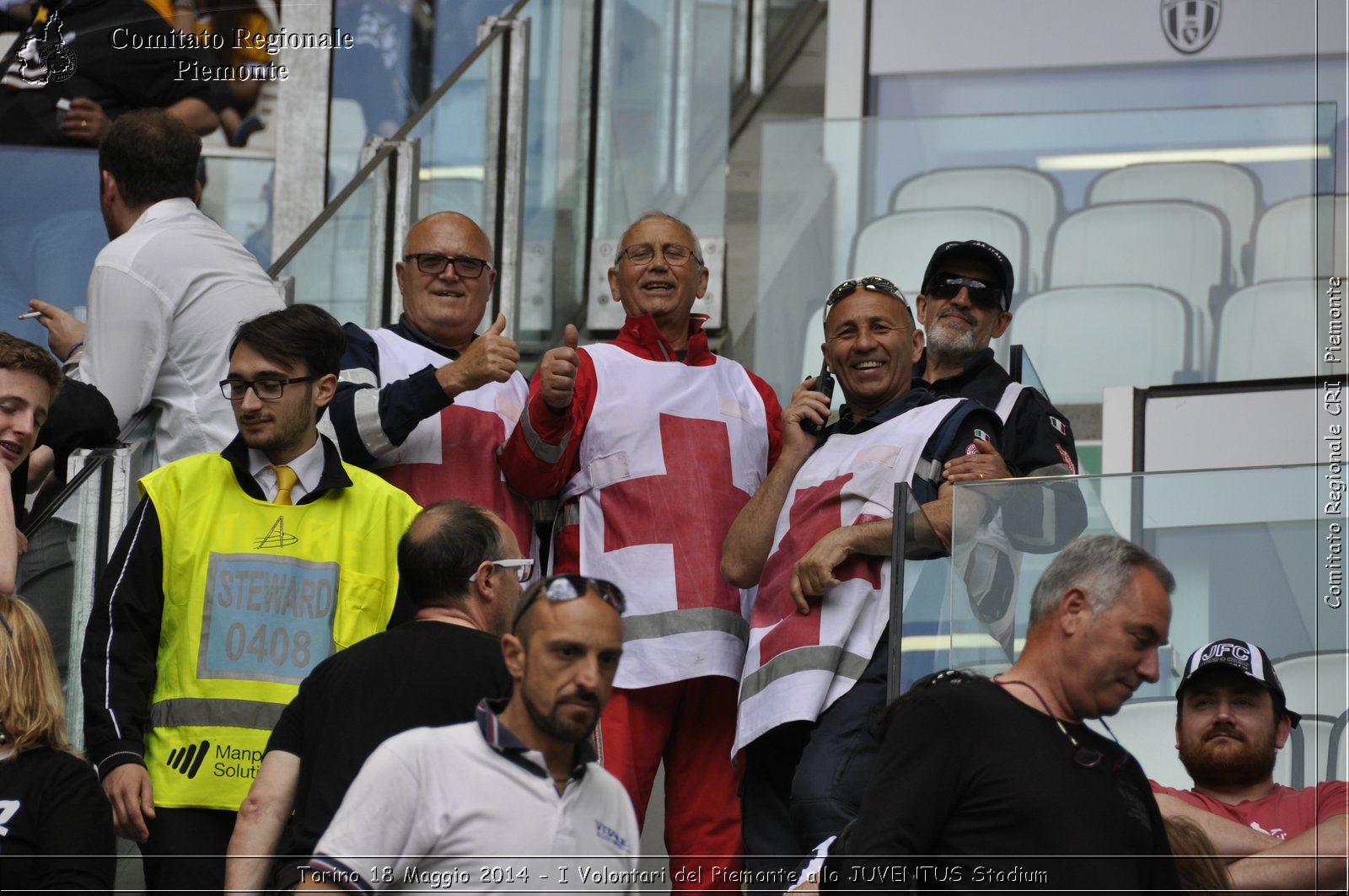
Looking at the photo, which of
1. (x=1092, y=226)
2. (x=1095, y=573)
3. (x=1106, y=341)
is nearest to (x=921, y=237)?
(x=1092, y=226)

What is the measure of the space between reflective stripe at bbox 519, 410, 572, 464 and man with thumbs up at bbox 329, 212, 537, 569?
0.40 ft

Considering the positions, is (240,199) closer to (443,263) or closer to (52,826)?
(443,263)

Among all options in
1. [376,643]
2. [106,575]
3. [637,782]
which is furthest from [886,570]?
[106,575]

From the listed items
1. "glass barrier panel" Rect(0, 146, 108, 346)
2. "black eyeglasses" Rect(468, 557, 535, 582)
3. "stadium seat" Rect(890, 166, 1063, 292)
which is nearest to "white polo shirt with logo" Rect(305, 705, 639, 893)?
"black eyeglasses" Rect(468, 557, 535, 582)

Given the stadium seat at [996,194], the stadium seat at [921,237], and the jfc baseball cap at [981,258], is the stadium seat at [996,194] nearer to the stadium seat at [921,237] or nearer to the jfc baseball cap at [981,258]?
the stadium seat at [921,237]

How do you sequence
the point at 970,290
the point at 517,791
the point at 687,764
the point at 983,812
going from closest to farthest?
the point at 983,812
the point at 517,791
the point at 687,764
the point at 970,290

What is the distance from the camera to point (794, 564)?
15.7ft

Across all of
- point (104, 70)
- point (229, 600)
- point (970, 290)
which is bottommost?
point (229, 600)

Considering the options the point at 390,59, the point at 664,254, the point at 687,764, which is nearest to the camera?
the point at 687,764

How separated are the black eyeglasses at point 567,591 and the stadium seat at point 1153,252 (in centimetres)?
431

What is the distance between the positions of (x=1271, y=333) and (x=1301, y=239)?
15.9 inches

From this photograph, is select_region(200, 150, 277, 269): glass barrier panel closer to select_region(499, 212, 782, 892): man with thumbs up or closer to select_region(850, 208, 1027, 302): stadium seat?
select_region(850, 208, 1027, 302): stadium seat

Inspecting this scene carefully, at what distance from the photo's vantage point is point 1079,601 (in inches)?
144

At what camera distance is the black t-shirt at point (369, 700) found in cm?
378
